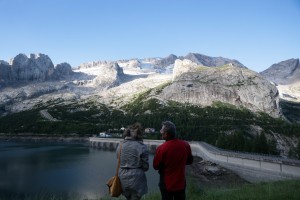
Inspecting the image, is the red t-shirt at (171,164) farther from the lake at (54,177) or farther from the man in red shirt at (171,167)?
the lake at (54,177)

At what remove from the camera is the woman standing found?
398 inches

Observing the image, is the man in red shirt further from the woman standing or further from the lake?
the lake

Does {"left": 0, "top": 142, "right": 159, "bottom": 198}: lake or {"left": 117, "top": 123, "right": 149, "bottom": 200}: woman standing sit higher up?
{"left": 117, "top": 123, "right": 149, "bottom": 200}: woman standing

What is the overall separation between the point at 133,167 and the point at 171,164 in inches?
47.5

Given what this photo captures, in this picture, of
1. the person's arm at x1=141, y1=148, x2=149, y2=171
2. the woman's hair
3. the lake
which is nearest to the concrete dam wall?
the lake

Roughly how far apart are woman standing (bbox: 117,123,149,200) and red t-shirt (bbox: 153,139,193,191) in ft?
1.72

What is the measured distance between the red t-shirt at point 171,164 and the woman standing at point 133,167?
1.72 ft

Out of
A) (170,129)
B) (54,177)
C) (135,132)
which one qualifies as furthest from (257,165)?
(135,132)

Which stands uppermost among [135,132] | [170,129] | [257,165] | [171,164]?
[170,129]

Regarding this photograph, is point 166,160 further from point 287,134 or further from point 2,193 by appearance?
point 287,134

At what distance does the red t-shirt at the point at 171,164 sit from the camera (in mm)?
9891

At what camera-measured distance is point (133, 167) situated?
10.1m

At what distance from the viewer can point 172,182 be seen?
9875mm

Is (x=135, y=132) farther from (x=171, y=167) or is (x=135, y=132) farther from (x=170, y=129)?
(x=171, y=167)
